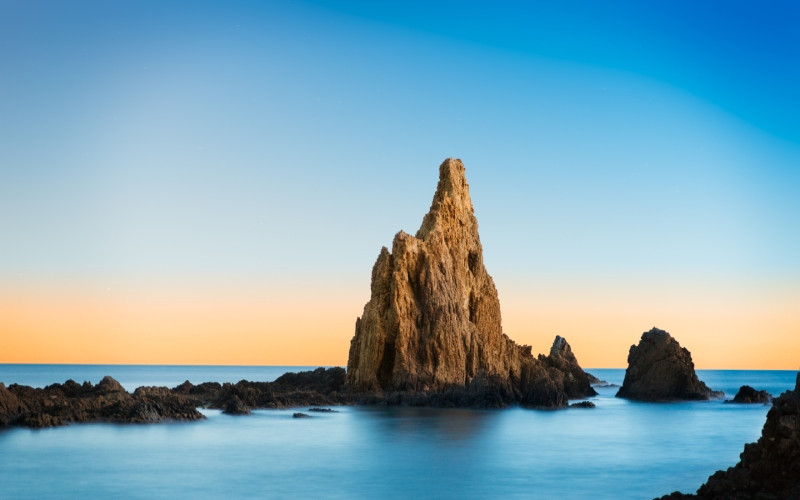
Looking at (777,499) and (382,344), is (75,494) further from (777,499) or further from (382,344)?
(382,344)

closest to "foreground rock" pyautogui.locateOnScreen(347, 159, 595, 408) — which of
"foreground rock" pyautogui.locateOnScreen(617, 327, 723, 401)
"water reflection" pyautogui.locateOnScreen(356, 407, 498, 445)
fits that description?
"water reflection" pyautogui.locateOnScreen(356, 407, 498, 445)

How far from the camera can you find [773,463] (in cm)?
1379

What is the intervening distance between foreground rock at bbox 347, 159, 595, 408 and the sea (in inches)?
381

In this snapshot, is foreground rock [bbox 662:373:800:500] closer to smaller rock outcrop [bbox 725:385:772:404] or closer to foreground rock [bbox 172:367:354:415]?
foreground rock [bbox 172:367:354:415]

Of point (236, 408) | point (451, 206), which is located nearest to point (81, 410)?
point (236, 408)

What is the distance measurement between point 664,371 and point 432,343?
2475cm

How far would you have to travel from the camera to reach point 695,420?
48.2 m

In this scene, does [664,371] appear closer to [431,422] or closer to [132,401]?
[431,422]

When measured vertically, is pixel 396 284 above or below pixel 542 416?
above

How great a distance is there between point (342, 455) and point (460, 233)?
35.6 m

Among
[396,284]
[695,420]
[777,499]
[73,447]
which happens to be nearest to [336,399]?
[396,284]

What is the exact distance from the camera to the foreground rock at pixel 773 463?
1353 cm

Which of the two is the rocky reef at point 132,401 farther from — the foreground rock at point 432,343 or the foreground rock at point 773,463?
the foreground rock at point 773,463

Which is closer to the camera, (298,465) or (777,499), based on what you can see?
(777,499)
